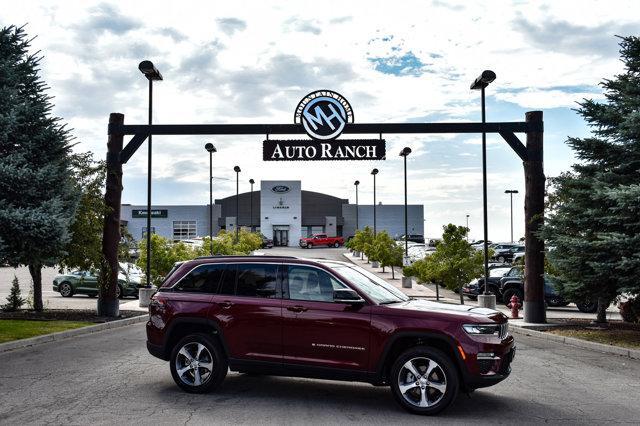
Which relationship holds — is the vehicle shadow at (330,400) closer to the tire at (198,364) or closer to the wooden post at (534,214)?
the tire at (198,364)

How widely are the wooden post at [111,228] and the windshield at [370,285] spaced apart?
11.8 metres

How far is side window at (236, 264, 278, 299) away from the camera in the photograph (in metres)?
8.43

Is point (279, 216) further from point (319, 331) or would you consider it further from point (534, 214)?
point (319, 331)

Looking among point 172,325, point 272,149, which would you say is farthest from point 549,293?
point 172,325

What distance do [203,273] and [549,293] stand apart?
19.2m

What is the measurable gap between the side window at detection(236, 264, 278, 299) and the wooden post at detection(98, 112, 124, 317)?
36.3 feet

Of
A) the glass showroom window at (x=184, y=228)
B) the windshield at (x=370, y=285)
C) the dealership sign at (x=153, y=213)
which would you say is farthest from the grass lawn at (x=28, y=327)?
the dealership sign at (x=153, y=213)

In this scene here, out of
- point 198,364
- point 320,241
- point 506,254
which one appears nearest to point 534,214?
point 198,364

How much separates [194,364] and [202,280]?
3.63 ft

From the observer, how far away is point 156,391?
8.70 meters

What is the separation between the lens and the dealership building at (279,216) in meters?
87.5

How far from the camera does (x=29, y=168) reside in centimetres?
1437

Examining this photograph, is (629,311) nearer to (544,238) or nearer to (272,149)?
(544,238)

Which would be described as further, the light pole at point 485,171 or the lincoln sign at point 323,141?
the light pole at point 485,171
